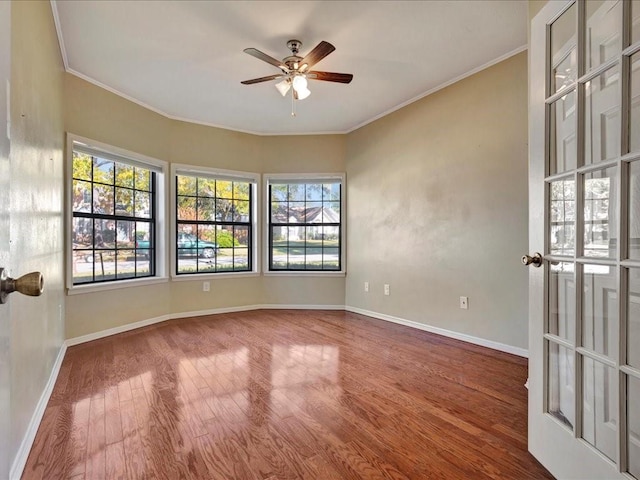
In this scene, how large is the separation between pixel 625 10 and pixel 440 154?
2.55 meters

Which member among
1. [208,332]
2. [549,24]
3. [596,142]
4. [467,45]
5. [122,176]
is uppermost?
[467,45]

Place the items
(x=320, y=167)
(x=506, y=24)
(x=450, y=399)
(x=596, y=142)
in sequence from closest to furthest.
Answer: (x=596, y=142) → (x=450, y=399) → (x=506, y=24) → (x=320, y=167)

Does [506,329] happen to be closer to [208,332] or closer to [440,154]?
[440,154]

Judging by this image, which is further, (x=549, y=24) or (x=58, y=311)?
(x=58, y=311)

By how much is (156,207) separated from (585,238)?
13.9 feet

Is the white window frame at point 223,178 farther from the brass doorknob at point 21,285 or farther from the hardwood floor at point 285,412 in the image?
the brass doorknob at point 21,285

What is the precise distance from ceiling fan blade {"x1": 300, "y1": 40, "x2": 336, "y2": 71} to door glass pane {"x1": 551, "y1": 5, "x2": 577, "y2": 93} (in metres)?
1.31

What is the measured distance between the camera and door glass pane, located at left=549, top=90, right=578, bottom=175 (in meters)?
1.34

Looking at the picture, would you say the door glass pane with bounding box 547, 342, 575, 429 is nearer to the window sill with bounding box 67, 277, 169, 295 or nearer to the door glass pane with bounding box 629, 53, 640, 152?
the door glass pane with bounding box 629, 53, 640, 152

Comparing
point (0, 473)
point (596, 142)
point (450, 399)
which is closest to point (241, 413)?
point (450, 399)

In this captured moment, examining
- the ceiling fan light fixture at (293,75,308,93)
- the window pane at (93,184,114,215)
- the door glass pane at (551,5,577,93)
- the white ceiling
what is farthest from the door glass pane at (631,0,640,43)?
the window pane at (93,184,114,215)

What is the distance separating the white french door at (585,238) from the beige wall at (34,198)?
2.27 meters

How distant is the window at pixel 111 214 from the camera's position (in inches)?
131

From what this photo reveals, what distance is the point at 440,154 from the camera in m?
3.62
